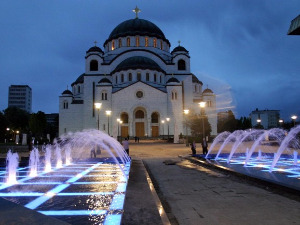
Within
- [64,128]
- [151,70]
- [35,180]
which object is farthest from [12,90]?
[35,180]

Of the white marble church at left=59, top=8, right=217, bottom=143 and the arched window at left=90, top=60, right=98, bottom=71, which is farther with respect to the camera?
the arched window at left=90, top=60, right=98, bottom=71

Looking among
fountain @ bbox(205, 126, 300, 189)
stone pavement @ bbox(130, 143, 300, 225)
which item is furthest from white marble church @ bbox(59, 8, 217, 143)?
stone pavement @ bbox(130, 143, 300, 225)

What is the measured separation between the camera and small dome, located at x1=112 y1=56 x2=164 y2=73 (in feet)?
167

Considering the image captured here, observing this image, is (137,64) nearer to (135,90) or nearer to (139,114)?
(135,90)

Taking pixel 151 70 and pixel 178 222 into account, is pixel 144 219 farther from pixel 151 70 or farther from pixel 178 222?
pixel 151 70

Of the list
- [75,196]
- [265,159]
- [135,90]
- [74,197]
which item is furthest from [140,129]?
[74,197]

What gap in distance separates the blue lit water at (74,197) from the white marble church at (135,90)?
34952 mm

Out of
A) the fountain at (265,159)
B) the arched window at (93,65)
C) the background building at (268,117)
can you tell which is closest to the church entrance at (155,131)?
the arched window at (93,65)

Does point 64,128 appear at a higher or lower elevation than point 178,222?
higher

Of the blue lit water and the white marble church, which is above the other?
the white marble church

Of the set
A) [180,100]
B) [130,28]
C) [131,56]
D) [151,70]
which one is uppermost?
[130,28]

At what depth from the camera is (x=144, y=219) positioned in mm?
4242

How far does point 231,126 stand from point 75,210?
221 ft

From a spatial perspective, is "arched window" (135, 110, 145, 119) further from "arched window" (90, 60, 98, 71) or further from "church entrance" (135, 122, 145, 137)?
"arched window" (90, 60, 98, 71)
